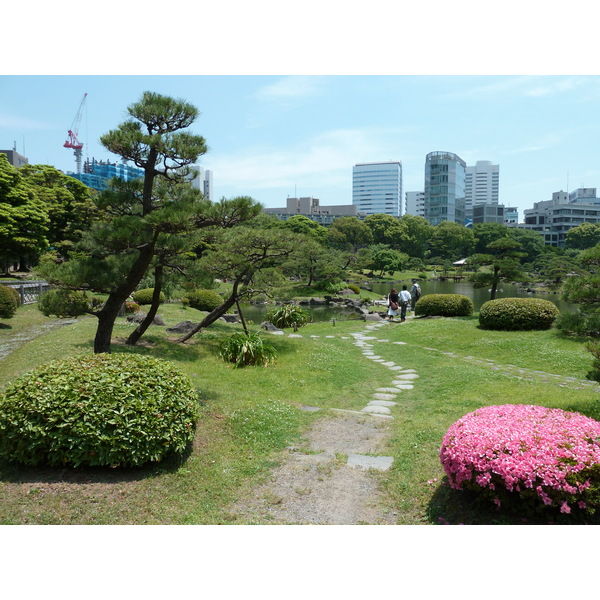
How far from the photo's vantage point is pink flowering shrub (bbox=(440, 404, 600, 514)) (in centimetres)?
329

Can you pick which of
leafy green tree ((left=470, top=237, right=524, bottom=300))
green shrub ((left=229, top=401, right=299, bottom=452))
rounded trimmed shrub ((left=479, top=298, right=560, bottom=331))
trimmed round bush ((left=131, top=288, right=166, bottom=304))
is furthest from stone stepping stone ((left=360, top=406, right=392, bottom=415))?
trimmed round bush ((left=131, top=288, right=166, bottom=304))

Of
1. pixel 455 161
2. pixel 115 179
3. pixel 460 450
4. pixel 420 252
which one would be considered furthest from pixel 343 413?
pixel 455 161

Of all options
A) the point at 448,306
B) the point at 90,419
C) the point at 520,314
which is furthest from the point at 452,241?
the point at 90,419

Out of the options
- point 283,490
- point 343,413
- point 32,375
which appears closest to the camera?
point 283,490

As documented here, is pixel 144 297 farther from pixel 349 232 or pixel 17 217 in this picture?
pixel 349 232

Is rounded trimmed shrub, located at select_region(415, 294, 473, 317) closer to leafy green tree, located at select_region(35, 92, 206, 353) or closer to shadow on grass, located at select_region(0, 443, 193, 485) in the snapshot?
leafy green tree, located at select_region(35, 92, 206, 353)

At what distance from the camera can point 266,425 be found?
5785 mm

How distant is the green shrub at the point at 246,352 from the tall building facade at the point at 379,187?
465 ft

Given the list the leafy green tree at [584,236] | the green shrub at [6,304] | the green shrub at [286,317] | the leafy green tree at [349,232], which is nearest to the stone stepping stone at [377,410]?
the green shrub at [286,317]

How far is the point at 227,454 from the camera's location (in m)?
4.99

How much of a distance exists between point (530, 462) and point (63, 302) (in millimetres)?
7394

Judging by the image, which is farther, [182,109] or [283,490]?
[182,109]

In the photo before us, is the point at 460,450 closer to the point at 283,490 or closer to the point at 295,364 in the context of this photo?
the point at 283,490

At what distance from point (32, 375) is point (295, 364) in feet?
19.2
